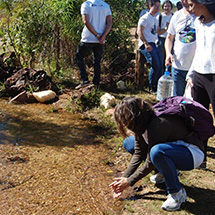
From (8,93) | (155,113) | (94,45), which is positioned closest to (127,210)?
(155,113)

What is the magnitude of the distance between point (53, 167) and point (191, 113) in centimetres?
170

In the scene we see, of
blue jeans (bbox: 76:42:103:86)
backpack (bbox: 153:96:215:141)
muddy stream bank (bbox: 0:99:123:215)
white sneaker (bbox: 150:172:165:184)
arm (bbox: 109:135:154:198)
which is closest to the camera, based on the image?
backpack (bbox: 153:96:215:141)

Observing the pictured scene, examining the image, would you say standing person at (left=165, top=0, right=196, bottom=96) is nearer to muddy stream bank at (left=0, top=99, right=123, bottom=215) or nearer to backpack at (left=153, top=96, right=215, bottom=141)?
backpack at (left=153, top=96, right=215, bottom=141)

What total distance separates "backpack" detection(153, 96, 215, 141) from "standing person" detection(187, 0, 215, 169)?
418mm

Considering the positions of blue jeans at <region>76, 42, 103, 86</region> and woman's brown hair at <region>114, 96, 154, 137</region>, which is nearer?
woman's brown hair at <region>114, 96, 154, 137</region>

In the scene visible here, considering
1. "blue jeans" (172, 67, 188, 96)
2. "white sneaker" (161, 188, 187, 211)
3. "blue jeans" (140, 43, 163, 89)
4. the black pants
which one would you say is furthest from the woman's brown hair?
"blue jeans" (140, 43, 163, 89)

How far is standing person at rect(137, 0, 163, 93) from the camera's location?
218 inches

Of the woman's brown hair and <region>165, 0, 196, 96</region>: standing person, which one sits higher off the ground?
<region>165, 0, 196, 96</region>: standing person

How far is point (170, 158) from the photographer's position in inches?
95.7

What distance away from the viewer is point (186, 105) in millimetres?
2416

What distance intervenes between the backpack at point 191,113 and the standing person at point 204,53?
418 millimetres

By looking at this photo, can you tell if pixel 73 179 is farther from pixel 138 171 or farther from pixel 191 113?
pixel 191 113

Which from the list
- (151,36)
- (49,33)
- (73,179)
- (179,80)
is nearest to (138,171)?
(73,179)

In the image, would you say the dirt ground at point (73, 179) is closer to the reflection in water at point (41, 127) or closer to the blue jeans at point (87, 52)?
the reflection in water at point (41, 127)
